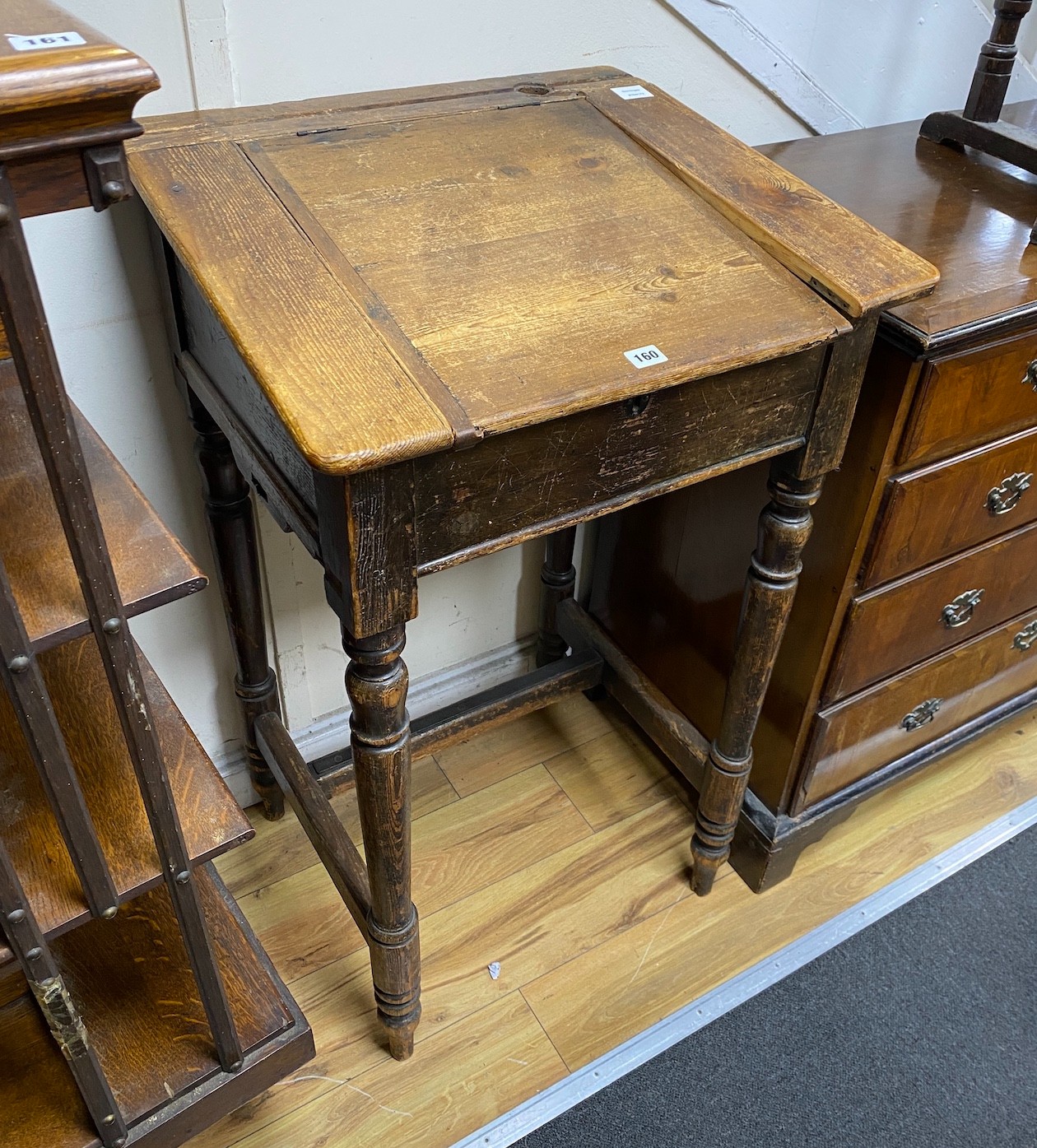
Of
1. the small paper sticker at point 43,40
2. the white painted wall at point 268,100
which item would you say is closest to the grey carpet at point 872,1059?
the white painted wall at point 268,100

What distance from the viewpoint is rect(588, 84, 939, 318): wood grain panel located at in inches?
37.6

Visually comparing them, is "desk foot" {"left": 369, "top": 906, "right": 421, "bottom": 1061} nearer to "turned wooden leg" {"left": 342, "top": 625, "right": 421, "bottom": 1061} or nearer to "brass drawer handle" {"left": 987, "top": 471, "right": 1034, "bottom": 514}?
"turned wooden leg" {"left": 342, "top": 625, "right": 421, "bottom": 1061}

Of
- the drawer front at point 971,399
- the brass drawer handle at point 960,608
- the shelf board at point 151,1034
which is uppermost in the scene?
the drawer front at point 971,399

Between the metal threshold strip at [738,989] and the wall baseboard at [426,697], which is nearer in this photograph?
the metal threshold strip at [738,989]

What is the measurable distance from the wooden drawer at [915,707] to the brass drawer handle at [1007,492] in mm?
263

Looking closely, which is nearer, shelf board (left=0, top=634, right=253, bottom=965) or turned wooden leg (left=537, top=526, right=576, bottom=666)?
shelf board (left=0, top=634, right=253, bottom=965)

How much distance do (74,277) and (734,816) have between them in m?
1.11

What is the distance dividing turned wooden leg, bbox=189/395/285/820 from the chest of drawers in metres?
0.60

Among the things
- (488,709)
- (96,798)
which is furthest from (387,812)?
(488,709)

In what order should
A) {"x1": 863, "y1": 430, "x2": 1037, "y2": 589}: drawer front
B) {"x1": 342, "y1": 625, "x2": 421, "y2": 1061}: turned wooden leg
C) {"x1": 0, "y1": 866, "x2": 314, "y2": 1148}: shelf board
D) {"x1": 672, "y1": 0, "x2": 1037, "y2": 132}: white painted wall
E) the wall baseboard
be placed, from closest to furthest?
{"x1": 342, "y1": 625, "x2": 421, "y2": 1061}: turned wooden leg → {"x1": 0, "y1": 866, "x2": 314, "y2": 1148}: shelf board → {"x1": 863, "y1": 430, "x2": 1037, "y2": 589}: drawer front → {"x1": 672, "y1": 0, "x2": 1037, "y2": 132}: white painted wall → the wall baseboard

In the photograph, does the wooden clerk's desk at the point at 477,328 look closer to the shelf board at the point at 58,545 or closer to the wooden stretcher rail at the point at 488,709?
the shelf board at the point at 58,545

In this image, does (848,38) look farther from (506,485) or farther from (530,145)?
(506,485)

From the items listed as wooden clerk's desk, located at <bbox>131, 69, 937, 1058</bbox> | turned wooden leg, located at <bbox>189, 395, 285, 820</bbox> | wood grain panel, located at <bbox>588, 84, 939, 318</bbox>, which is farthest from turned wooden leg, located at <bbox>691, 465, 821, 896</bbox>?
turned wooden leg, located at <bbox>189, 395, 285, 820</bbox>

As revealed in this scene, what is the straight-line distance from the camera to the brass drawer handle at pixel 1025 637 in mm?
1570
